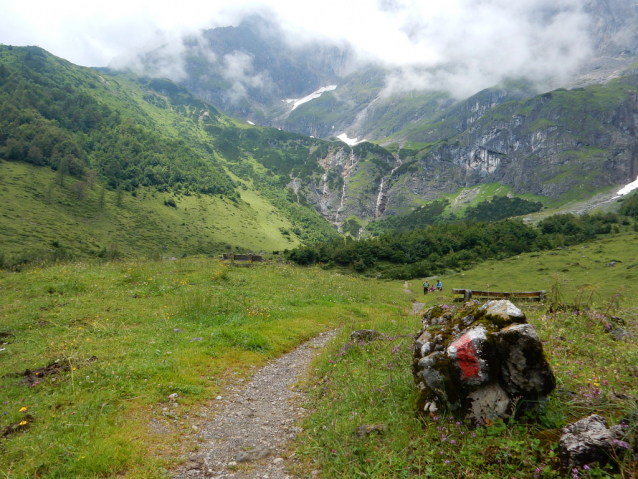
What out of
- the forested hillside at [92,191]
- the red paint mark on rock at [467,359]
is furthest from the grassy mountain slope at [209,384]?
the forested hillside at [92,191]

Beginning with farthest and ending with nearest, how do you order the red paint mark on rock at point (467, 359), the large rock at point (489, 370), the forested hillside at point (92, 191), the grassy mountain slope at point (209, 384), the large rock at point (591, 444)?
the forested hillside at point (92, 191)
the red paint mark on rock at point (467, 359)
the large rock at point (489, 370)
the grassy mountain slope at point (209, 384)
the large rock at point (591, 444)

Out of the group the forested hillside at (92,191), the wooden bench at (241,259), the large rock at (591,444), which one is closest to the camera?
the large rock at (591,444)

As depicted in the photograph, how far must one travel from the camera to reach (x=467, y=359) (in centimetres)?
583

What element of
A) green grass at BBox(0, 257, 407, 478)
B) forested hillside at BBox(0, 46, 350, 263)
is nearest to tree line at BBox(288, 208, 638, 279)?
green grass at BBox(0, 257, 407, 478)

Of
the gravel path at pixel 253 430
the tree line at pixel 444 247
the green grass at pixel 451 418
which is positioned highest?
the tree line at pixel 444 247

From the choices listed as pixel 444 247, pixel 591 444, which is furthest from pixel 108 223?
pixel 591 444

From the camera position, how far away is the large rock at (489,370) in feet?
17.7

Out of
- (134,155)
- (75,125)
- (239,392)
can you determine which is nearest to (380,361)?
(239,392)

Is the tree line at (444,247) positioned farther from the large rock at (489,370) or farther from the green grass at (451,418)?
the large rock at (489,370)

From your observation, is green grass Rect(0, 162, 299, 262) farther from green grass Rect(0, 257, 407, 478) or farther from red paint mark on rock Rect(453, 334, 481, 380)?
red paint mark on rock Rect(453, 334, 481, 380)

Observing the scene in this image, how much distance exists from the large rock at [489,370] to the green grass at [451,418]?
12.2 inches

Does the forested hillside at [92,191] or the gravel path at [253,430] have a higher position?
the forested hillside at [92,191]

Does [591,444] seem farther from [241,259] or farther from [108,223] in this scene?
[108,223]

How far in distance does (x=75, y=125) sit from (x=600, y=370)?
243m
